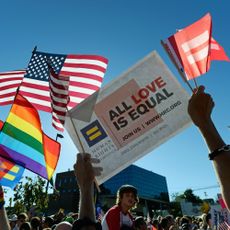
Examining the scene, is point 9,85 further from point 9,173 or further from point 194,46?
point 194,46

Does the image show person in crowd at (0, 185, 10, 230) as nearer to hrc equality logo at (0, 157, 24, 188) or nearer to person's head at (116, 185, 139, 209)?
person's head at (116, 185, 139, 209)

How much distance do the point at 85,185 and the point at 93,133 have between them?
109 cm

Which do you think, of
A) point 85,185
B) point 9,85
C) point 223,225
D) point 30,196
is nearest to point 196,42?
point 85,185

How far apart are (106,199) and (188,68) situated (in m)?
85.7

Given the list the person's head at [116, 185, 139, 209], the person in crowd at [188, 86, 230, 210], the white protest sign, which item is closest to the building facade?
the person's head at [116, 185, 139, 209]

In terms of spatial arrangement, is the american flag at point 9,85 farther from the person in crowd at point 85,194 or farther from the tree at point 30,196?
the tree at point 30,196

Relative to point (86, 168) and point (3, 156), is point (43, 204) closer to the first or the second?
point (3, 156)

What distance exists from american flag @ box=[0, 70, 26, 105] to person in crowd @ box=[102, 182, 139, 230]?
9.19ft

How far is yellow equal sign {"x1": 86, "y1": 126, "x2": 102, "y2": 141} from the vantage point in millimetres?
3178

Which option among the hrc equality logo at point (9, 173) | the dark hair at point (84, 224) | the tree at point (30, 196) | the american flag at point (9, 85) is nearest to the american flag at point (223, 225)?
the hrc equality logo at point (9, 173)

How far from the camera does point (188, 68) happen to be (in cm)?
349

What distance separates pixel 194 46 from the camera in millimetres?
3574

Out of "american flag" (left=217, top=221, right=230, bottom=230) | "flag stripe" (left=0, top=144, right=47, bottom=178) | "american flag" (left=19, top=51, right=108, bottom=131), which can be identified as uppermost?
"american flag" (left=19, top=51, right=108, bottom=131)

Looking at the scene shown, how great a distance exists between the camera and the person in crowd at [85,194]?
76.9 inches
